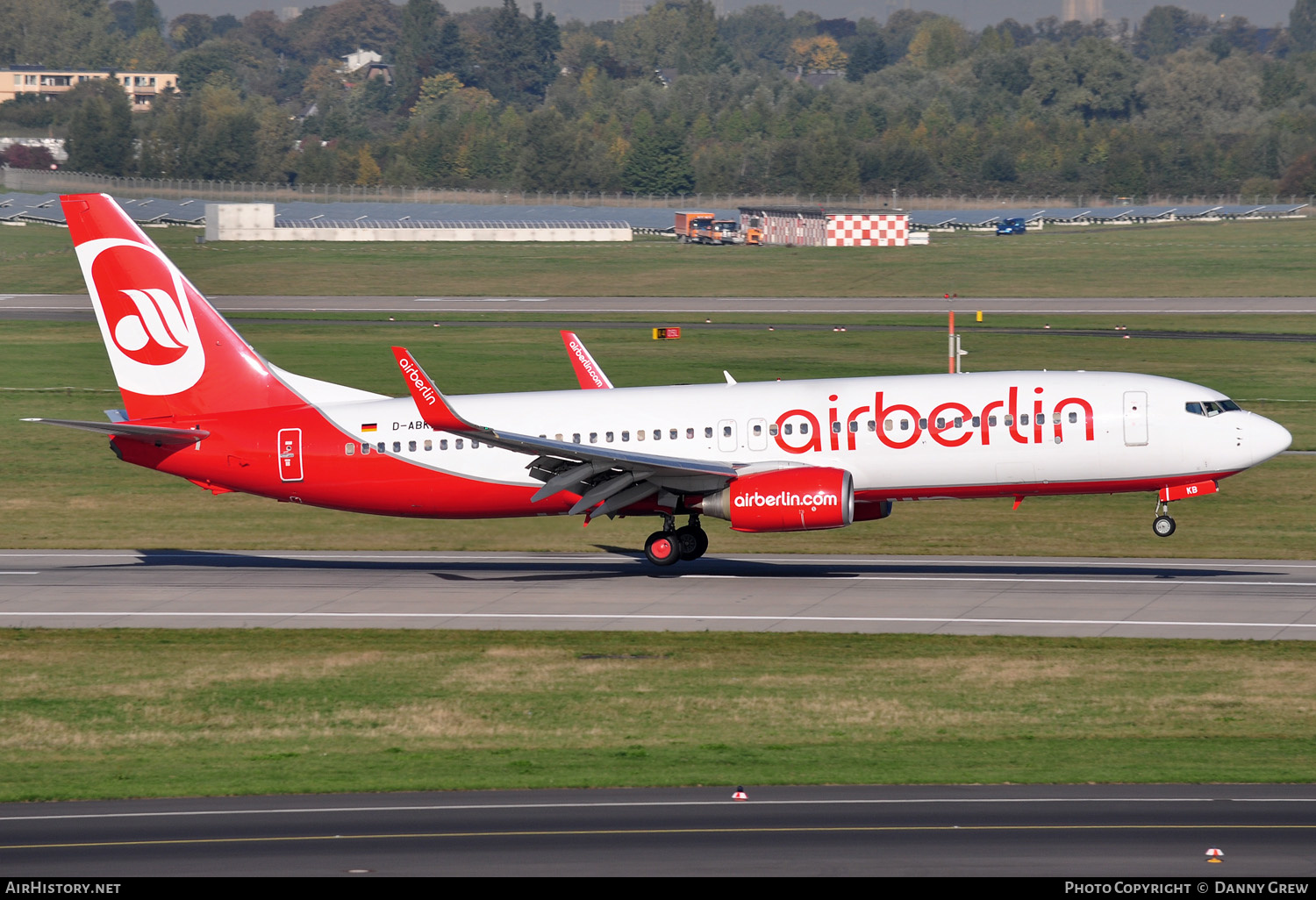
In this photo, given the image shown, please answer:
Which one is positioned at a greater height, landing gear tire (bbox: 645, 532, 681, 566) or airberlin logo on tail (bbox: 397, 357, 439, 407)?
airberlin logo on tail (bbox: 397, 357, 439, 407)

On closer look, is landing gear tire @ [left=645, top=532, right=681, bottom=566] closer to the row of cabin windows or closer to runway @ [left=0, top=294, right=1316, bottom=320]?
the row of cabin windows

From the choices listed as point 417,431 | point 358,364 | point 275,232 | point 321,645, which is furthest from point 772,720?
point 275,232

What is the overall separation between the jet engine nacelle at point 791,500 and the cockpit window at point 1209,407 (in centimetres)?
885

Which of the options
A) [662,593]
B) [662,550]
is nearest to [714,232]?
[662,550]

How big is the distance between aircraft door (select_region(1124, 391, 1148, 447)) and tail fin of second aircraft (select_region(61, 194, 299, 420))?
875 inches

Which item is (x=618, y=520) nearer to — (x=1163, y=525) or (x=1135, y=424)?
(x=1135, y=424)

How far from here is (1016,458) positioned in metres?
40.5

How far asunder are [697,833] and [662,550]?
21.0 m

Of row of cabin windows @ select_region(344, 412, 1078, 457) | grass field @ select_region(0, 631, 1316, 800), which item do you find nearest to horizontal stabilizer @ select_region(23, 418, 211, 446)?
row of cabin windows @ select_region(344, 412, 1078, 457)

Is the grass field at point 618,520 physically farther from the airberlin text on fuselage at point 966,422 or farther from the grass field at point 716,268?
the grass field at point 716,268

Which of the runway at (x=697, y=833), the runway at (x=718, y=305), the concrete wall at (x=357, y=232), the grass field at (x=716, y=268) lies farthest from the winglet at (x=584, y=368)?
the concrete wall at (x=357, y=232)

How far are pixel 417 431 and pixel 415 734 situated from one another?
52.2ft

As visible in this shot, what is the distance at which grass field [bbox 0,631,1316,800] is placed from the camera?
2595cm

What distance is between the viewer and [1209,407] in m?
40.7
